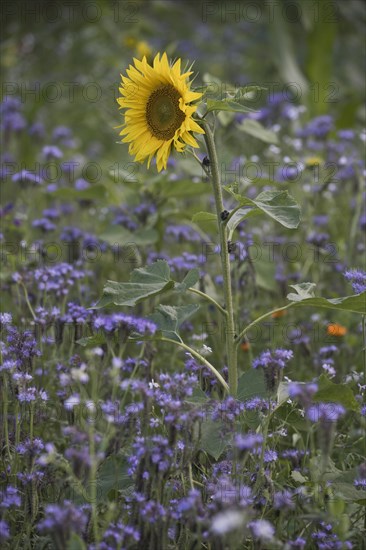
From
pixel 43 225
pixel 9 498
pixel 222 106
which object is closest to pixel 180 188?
pixel 43 225

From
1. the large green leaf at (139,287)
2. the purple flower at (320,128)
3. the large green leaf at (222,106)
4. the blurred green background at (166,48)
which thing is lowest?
the large green leaf at (139,287)

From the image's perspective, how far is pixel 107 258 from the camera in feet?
12.9

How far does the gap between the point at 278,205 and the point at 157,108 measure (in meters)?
0.42

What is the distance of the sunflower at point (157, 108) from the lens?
204 cm

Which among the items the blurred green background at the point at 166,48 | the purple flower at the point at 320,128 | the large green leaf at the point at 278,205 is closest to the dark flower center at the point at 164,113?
the large green leaf at the point at 278,205

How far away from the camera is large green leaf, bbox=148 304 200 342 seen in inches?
83.0

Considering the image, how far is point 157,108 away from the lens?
7.12 ft

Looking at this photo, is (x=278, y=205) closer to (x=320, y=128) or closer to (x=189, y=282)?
(x=189, y=282)

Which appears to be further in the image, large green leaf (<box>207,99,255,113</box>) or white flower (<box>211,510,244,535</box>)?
large green leaf (<box>207,99,255,113</box>)

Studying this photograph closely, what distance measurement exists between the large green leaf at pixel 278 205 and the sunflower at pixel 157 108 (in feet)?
0.67

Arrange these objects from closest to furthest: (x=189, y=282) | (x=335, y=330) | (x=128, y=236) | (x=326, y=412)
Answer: (x=326, y=412) → (x=189, y=282) → (x=335, y=330) → (x=128, y=236)

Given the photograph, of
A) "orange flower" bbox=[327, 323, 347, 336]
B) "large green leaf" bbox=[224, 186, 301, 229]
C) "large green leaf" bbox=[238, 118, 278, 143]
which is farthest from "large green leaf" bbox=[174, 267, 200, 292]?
"large green leaf" bbox=[238, 118, 278, 143]

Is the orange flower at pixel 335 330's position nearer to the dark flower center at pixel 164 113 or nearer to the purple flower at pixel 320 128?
the dark flower center at pixel 164 113

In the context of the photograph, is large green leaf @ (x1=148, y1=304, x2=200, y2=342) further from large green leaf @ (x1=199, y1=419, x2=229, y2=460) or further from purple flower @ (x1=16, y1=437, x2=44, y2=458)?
purple flower @ (x1=16, y1=437, x2=44, y2=458)
